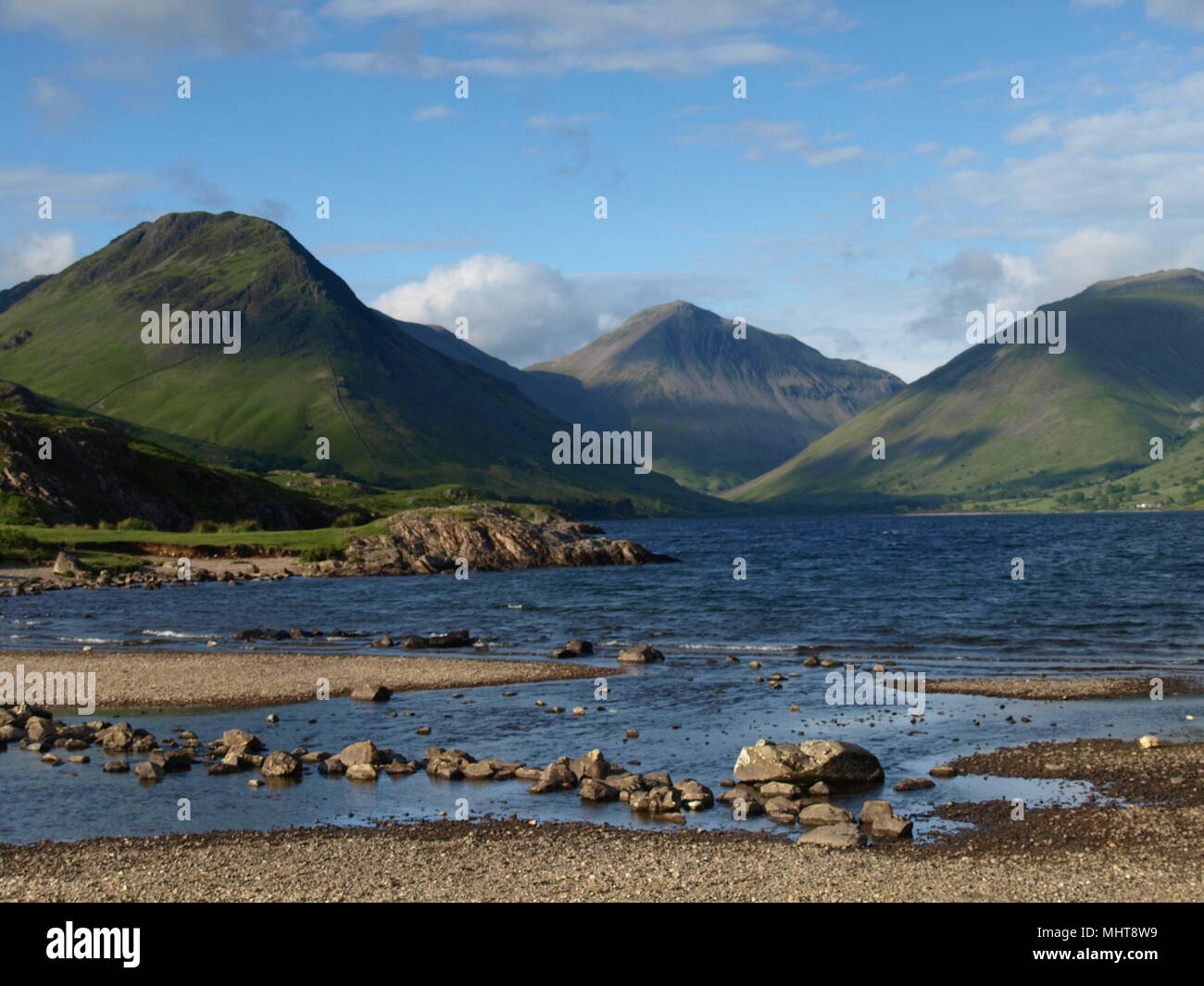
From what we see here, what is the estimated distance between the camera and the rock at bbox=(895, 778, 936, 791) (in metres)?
27.2

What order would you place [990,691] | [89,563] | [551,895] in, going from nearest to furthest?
[551,895]
[990,691]
[89,563]

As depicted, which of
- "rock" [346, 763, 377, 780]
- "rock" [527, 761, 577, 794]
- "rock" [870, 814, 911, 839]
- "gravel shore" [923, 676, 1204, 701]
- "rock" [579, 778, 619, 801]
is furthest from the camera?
"gravel shore" [923, 676, 1204, 701]

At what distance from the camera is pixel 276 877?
19.5 meters

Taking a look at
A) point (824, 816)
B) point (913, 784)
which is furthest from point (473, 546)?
point (824, 816)

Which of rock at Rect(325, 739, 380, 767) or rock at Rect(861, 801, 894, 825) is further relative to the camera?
rock at Rect(325, 739, 380, 767)

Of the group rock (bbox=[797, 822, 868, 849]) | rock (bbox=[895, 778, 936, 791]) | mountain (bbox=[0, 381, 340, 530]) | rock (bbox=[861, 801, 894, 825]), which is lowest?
rock (bbox=[895, 778, 936, 791])

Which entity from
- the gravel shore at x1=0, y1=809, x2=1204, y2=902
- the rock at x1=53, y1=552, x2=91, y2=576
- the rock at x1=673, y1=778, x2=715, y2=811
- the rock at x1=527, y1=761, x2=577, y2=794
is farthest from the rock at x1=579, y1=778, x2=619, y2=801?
the rock at x1=53, y1=552, x2=91, y2=576

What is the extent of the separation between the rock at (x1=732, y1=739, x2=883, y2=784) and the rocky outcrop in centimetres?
8806

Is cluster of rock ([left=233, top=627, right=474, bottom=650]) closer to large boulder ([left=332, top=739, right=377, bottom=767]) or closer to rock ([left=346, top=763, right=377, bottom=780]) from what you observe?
large boulder ([left=332, top=739, right=377, bottom=767])

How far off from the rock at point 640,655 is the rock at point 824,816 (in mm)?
26657

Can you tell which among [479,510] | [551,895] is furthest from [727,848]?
[479,510]
